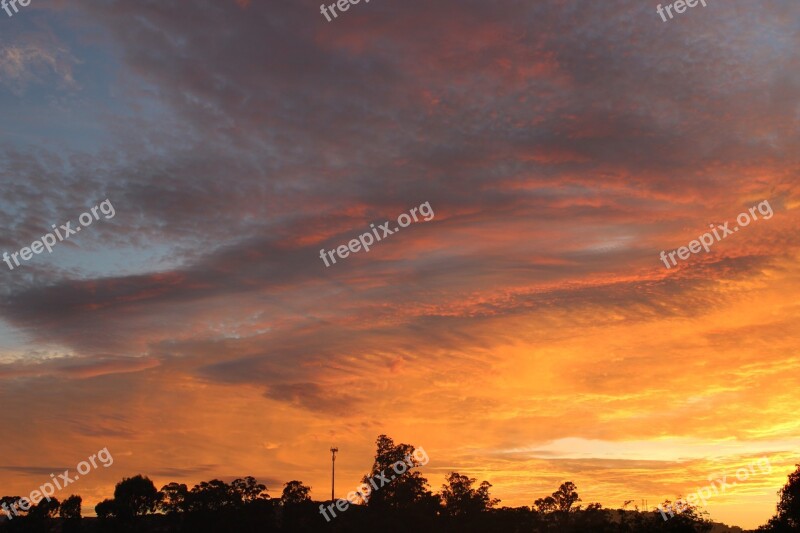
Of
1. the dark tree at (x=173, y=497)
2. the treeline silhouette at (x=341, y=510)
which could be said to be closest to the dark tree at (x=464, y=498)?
the treeline silhouette at (x=341, y=510)

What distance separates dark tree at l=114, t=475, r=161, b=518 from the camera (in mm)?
148375

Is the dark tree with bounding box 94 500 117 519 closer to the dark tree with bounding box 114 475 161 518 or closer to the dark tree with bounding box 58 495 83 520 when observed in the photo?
the dark tree with bounding box 114 475 161 518

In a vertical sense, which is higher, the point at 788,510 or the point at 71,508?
the point at 71,508

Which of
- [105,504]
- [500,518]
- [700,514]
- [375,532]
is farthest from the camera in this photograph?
[105,504]

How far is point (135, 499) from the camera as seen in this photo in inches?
5881

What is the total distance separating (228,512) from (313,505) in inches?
534

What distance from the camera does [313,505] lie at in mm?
131625

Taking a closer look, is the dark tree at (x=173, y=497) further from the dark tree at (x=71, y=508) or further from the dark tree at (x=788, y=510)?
the dark tree at (x=788, y=510)

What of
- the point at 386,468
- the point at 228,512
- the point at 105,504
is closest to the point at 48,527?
the point at 105,504

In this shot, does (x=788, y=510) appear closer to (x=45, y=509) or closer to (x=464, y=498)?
(x=464, y=498)

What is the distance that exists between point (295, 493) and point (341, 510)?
34.1 ft

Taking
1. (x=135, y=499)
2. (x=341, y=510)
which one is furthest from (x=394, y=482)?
(x=135, y=499)

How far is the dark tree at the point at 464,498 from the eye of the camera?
138m

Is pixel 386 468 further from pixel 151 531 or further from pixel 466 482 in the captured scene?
pixel 151 531
